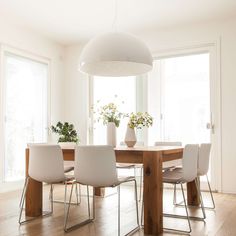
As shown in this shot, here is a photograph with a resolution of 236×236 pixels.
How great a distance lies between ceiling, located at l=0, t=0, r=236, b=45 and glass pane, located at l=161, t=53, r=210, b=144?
0.65m

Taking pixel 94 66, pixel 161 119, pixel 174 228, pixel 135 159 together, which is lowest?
pixel 174 228

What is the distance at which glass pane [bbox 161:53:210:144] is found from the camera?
509cm

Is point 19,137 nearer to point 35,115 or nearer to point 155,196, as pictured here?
point 35,115

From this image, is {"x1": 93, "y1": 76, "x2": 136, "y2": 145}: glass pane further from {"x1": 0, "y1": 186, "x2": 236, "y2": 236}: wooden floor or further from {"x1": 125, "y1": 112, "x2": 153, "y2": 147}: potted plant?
{"x1": 125, "y1": 112, "x2": 153, "y2": 147}: potted plant

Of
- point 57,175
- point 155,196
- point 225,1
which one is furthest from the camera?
point 225,1

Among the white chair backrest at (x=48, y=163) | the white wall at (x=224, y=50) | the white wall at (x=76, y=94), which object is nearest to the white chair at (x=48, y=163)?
the white chair backrest at (x=48, y=163)

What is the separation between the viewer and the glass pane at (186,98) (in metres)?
5.09

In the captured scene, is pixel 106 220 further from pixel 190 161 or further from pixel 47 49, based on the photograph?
pixel 47 49

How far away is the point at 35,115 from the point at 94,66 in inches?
100

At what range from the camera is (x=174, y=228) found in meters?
2.97

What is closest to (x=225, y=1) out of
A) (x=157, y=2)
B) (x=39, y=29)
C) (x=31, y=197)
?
(x=157, y=2)

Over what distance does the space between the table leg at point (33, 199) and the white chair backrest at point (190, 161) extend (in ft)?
5.13

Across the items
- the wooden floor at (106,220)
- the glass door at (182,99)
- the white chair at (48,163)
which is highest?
the glass door at (182,99)

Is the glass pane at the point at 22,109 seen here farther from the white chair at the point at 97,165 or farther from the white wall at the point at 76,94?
the white chair at the point at 97,165
